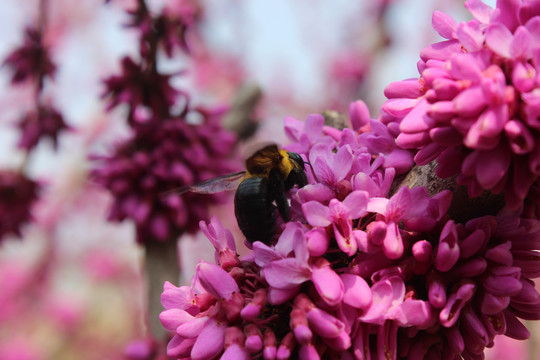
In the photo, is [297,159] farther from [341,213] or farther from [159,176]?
[159,176]

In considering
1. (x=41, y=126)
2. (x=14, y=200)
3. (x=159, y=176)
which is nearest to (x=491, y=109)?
(x=159, y=176)

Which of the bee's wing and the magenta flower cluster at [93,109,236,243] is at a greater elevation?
the bee's wing

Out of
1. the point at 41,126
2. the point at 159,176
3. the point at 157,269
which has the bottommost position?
the point at 157,269

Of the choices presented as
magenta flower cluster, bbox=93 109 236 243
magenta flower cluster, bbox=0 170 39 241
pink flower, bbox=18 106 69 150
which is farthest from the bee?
magenta flower cluster, bbox=0 170 39 241

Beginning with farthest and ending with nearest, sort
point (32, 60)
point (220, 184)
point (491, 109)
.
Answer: point (32, 60) < point (220, 184) < point (491, 109)

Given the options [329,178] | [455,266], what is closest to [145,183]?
[329,178]

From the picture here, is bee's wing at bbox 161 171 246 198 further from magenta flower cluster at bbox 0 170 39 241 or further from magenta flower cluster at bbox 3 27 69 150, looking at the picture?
magenta flower cluster at bbox 0 170 39 241
